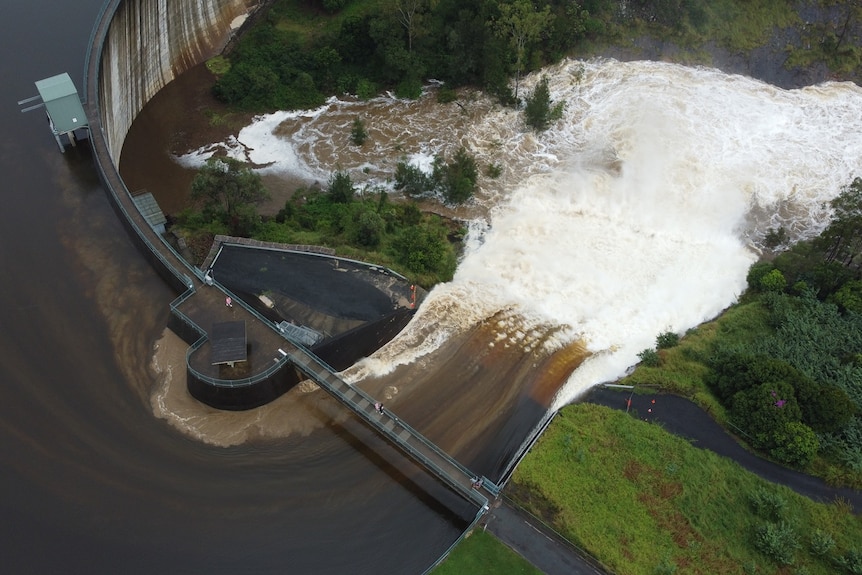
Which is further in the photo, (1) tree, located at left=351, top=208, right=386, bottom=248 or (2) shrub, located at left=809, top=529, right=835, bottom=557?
(1) tree, located at left=351, top=208, right=386, bottom=248

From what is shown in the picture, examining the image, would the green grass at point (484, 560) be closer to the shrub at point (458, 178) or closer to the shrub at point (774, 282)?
the shrub at point (774, 282)

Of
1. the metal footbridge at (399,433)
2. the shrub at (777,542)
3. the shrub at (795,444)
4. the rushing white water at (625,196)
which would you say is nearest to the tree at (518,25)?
the rushing white water at (625,196)

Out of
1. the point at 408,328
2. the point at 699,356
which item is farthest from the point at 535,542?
the point at 699,356

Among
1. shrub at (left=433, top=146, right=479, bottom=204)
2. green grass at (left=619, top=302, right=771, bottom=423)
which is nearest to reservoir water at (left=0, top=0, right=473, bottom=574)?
green grass at (left=619, top=302, right=771, bottom=423)

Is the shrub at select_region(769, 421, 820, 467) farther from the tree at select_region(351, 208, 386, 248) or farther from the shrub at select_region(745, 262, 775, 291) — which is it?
the tree at select_region(351, 208, 386, 248)

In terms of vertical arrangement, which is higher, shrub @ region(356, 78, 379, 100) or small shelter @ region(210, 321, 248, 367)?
shrub @ region(356, 78, 379, 100)

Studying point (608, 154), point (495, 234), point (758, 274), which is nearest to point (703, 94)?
point (608, 154)

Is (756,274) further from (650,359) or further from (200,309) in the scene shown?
A: (200,309)
